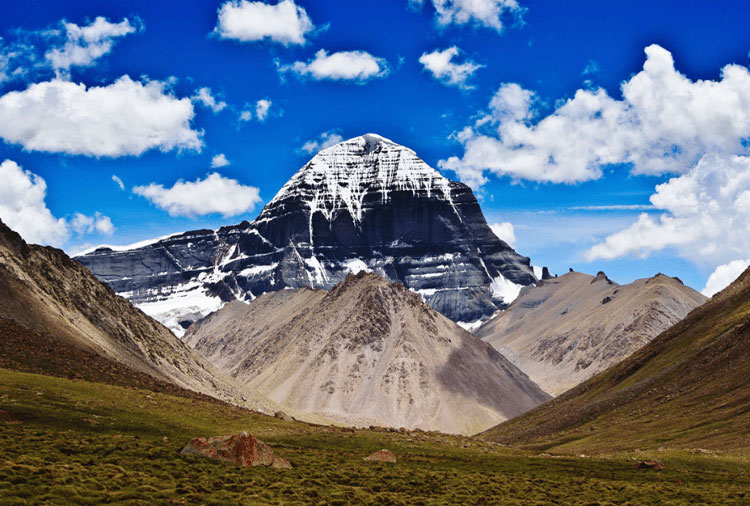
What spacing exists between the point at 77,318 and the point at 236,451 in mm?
105340

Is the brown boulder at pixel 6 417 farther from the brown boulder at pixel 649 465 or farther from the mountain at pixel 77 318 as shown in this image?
the brown boulder at pixel 649 465

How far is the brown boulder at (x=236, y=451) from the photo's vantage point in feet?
197

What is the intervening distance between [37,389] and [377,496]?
147 ft

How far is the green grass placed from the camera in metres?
47.7

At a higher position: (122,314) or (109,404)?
(122,314)

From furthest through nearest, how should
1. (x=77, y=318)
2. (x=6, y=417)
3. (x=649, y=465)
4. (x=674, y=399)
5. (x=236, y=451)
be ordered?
(x=77, y=318), (x=674, y=399), (x=649, y=465), (x=6, y=417), (x=236, y=451)

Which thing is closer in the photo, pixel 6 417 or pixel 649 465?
pixel 6 417

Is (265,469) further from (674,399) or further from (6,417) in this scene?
(674,399)

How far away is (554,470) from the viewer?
3019 inches

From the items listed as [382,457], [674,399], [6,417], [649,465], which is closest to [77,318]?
[6,417]

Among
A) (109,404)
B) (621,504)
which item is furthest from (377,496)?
(109,404)

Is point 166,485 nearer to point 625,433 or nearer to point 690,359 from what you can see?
point 625,433

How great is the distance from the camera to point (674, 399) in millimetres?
148750

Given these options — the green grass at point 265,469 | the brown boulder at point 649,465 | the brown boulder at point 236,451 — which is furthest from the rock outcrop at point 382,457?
the brown boulder at point 649,465
